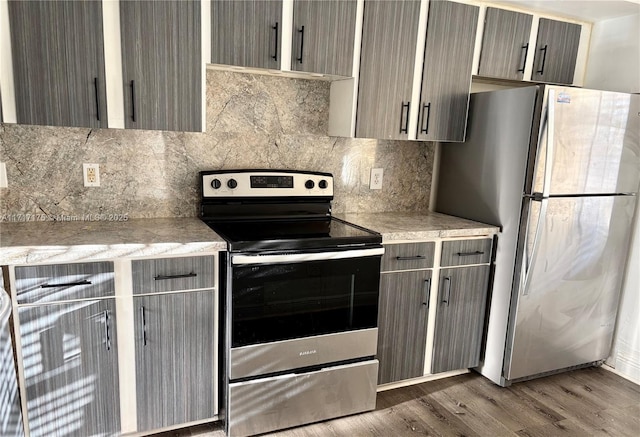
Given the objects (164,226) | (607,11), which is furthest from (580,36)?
(164,226)

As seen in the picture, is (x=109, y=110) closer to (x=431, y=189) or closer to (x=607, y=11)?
(x=431, y=189)

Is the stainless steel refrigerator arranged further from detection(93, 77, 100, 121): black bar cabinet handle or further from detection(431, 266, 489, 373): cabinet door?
detection(93, 77, 100, 121): black bar cabinet handle

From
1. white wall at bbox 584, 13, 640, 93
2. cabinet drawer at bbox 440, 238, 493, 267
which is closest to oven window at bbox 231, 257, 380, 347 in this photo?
cabinet drawer at bbox 440, 238, 493, 267

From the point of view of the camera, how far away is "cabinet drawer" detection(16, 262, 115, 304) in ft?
5.60

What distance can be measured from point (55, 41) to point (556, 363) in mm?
3026

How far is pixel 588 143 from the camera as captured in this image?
2.43 meters

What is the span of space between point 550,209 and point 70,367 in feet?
7.71

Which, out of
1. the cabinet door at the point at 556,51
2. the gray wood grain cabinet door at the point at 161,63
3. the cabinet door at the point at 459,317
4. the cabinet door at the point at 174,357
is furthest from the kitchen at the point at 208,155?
the cabinet door at the point at 459,317

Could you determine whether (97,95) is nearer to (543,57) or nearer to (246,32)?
(246,32)

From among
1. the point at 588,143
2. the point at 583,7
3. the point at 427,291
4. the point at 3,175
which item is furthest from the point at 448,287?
the point at 3,175

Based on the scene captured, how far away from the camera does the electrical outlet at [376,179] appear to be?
2852mm

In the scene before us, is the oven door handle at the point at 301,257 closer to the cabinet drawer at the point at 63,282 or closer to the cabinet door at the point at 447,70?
the cabinet drawer at the point at 63,282

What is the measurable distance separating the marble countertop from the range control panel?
266 millimetres

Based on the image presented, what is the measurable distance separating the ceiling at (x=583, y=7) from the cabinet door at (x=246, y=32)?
133 cm
